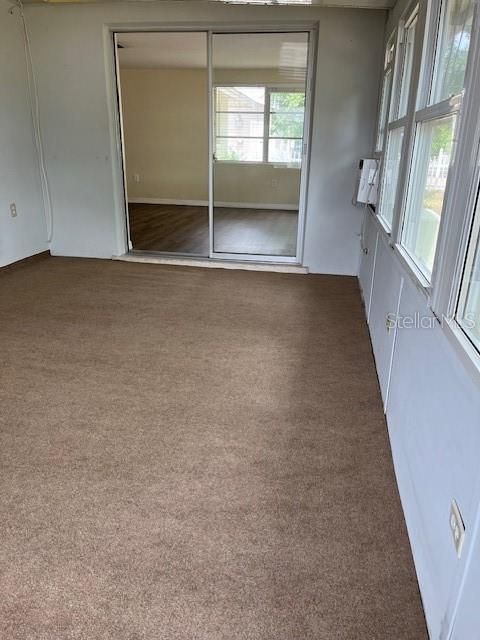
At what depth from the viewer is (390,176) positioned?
10.7 ft

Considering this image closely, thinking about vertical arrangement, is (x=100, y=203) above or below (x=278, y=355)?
above

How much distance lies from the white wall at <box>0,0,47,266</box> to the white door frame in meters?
0.84

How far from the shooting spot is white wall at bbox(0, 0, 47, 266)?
427 cm

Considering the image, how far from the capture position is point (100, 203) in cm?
498

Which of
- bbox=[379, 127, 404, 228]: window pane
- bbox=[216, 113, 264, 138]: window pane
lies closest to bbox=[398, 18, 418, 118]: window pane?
bbox=[379, 127, 404, 228]: window pane

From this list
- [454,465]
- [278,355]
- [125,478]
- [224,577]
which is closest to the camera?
[454,465]

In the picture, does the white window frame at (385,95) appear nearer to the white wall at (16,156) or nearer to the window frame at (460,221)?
the window frame at (460,221)

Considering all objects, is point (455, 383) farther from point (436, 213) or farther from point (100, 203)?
point (100, 203)

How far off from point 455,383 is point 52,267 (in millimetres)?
4468

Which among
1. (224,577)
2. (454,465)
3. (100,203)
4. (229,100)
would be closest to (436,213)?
(454,465)

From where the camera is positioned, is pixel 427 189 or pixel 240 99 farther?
pixel 240 99

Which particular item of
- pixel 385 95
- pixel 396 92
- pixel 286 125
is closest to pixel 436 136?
pixel 396 92

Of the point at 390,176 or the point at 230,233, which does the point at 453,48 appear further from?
the point at 230,233

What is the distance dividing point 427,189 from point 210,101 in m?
3.18
